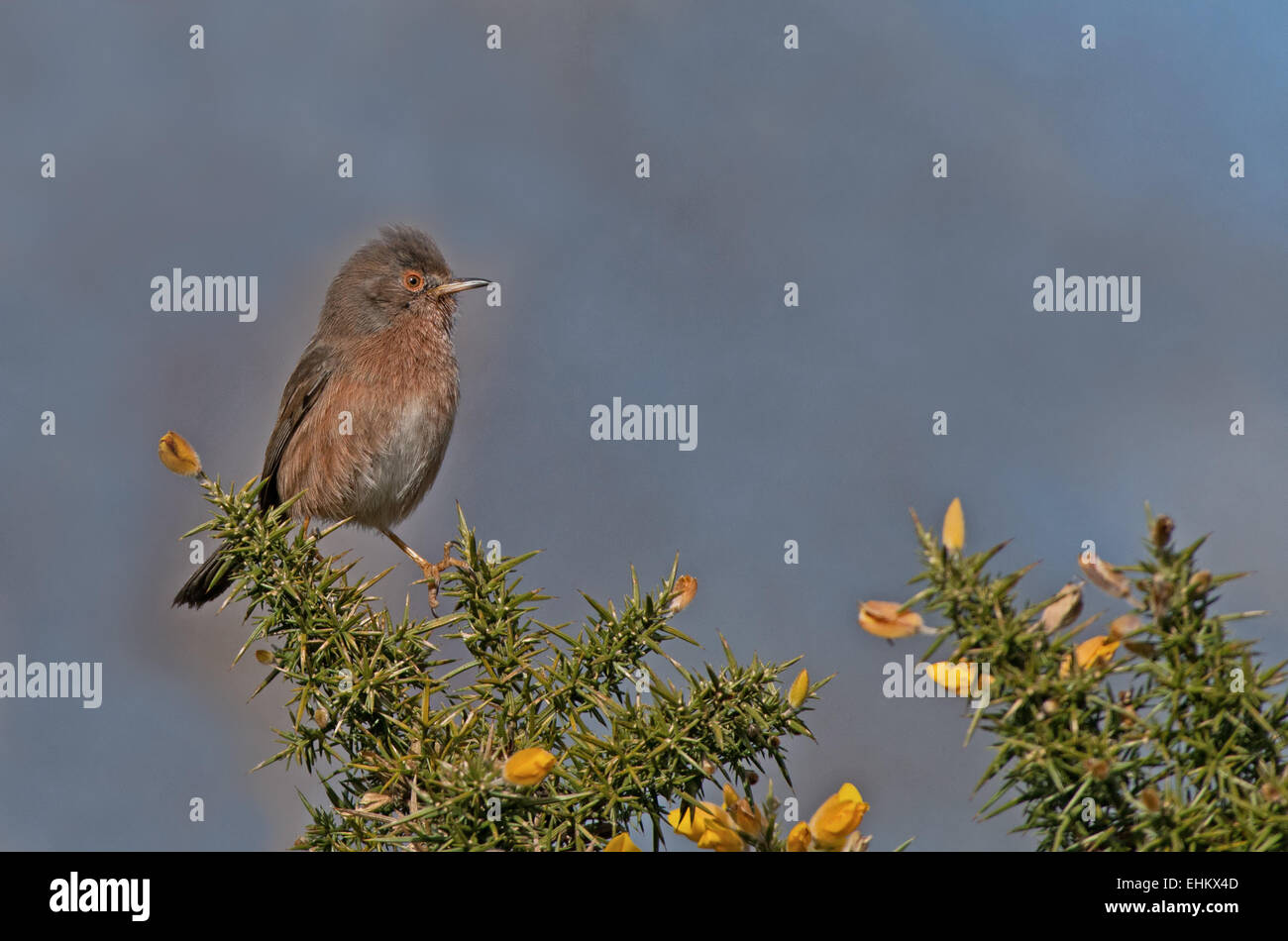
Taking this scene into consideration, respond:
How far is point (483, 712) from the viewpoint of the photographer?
2.61 metres

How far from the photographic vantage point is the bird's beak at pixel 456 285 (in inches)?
242

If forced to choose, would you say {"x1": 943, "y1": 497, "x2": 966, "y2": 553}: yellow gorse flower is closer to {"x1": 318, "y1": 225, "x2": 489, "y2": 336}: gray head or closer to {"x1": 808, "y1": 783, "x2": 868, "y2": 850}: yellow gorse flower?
{"x1": 808, "y1": 783, "x2": 868, "y2": 850}: yellow gorse flower

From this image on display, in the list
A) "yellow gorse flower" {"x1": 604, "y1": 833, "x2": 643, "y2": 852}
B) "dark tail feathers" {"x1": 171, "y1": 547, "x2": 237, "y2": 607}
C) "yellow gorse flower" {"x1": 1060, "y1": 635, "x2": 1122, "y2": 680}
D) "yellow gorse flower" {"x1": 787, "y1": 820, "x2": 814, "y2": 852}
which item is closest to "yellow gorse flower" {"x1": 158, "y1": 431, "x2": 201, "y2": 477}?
"yellow gorse flower" {"x1": 604, "y1": 833, "x2": 643, "y2": 852}

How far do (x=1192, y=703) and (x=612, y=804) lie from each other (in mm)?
1013

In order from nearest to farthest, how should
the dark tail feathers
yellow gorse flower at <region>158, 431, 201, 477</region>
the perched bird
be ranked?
yellow gorse flower at <region>158, 431, 201, 477</region> < the dark tail feathers < the perched bird

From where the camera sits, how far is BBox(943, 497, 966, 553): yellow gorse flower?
1758 millimetres

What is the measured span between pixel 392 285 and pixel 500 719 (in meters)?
4.10

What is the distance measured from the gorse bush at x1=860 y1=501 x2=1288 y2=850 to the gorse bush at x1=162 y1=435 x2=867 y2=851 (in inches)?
11.7

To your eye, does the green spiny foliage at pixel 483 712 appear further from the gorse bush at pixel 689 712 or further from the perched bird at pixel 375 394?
the perched bird at pixel 375 394

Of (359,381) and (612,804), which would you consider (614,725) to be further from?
(359,381)

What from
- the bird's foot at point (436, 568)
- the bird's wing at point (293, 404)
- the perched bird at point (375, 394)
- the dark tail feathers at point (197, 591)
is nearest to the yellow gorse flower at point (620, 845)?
the bird's foot at point (436, 568)

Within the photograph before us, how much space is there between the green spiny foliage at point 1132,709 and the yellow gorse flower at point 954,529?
14mm

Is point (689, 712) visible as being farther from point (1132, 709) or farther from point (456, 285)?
point (456, 285)
